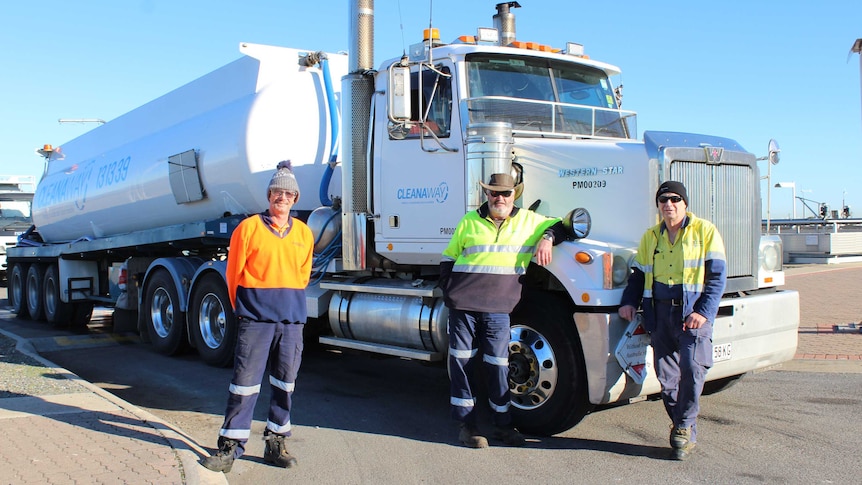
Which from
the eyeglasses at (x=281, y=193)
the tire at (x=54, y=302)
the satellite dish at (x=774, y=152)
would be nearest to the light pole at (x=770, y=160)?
the satellite dish at (x=774, y=152)

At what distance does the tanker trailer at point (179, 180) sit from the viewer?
8.54 meters

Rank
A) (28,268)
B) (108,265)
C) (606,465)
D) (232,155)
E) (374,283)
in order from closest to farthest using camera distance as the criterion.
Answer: (606,465) → (374,283) → (232,155) → (108,265) → (28,268)

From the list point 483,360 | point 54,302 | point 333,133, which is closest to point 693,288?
point 483,360

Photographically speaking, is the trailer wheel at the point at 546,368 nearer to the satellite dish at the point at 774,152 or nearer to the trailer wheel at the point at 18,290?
the satellite dish at the point at 774,152

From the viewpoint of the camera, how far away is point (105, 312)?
15.9 m

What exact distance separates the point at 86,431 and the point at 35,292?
997 centimetres

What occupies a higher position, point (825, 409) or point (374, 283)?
point (374, 283)

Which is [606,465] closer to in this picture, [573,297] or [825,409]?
[573,297]

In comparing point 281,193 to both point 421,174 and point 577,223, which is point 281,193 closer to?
point 421,174

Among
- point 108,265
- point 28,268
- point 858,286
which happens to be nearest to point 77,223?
point 108,265

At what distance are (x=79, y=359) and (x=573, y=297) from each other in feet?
23.2

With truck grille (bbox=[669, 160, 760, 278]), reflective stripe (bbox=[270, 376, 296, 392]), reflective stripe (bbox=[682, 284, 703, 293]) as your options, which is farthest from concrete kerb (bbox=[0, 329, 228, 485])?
truck grille (bbox=[669, 160, 760, 278])

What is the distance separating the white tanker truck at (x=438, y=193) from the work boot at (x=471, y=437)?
41 cm

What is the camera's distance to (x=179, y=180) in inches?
384
